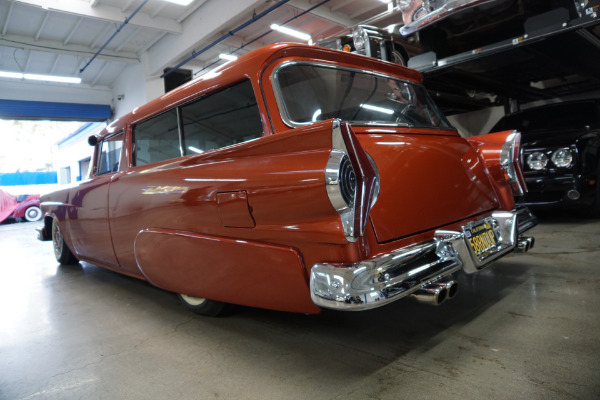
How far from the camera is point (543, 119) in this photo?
16.0 feet

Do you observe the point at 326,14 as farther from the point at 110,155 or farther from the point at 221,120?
the point at 221,120

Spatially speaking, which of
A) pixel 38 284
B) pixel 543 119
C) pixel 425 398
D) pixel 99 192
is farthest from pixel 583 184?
pixel 38 284

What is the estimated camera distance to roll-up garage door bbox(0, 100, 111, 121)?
39.2 feet

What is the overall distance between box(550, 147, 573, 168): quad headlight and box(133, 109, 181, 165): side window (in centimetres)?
380

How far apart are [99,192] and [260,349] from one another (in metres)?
1.97

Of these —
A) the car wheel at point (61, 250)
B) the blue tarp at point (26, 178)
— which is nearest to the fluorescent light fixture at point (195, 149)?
the car wheel at point (61, 250)

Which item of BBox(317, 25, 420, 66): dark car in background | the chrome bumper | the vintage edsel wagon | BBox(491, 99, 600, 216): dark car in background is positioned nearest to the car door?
the vintage edsel wagon

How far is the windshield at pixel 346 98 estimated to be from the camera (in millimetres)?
1905

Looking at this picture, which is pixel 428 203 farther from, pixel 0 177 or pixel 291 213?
pixel 0 177

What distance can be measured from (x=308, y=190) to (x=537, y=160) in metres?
3.64

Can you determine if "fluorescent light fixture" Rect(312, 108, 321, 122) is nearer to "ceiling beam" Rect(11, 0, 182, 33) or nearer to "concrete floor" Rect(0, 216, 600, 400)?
"concrete floor" Rect(0, 216, 600, 400)

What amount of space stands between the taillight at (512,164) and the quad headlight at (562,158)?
186 cm

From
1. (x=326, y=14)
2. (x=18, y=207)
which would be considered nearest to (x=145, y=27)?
(x=326, y=14)

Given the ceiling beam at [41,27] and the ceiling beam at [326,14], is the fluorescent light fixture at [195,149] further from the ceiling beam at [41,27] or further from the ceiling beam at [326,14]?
the ceiling beam at [41,27]
